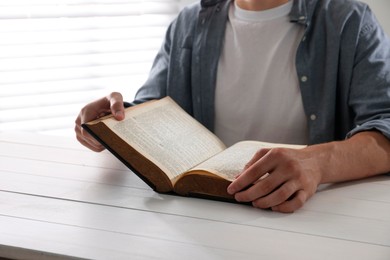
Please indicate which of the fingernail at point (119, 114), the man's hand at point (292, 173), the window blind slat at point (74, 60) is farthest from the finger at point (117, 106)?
the window blind slat at point (74, 60)

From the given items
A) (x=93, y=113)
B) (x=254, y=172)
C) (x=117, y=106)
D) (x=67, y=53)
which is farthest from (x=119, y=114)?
(x=67, y=53)

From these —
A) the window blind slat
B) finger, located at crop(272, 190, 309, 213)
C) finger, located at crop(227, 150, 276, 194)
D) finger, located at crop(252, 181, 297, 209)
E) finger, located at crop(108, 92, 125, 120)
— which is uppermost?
finger, located at crop(108, 92, 125, 120)

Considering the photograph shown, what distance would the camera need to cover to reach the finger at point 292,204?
999 millimetres

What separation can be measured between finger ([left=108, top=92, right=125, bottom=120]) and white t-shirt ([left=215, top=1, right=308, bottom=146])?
35 cm

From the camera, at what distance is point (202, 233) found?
925 millimetres

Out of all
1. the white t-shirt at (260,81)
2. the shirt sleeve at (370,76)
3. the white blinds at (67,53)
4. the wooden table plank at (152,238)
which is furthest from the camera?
the white blinds at (67,53)

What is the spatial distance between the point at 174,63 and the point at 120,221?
707 millimetres

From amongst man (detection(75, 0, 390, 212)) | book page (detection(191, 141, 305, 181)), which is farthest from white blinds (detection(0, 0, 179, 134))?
book page (detection(191, 141, 305, 181))

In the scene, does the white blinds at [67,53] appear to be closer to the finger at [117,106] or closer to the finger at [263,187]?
the finger at [117,106]

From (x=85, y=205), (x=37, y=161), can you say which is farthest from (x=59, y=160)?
(x=85, y=205)

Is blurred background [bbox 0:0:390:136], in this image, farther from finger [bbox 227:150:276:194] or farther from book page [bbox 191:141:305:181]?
finger [bbox 227:150:276:194]

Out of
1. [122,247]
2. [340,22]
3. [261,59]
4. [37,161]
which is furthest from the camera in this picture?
[261,59]

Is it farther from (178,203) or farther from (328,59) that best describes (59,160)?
(328,59)

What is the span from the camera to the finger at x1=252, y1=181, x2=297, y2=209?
99 centimetres
